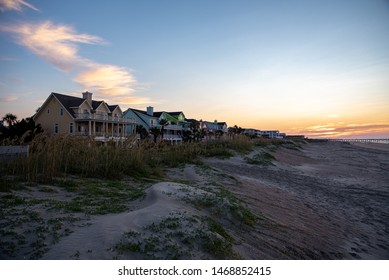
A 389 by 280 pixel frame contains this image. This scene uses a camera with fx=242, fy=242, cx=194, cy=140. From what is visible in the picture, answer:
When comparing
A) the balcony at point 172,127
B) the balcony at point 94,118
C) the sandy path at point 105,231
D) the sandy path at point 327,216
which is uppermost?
the balcony at point 94,118

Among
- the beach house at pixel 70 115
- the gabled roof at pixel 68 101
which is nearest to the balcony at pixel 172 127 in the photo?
the beach house at pixel 70 115

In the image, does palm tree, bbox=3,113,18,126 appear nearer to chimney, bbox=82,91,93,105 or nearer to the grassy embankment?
chimney, bbox=82,91,93,105

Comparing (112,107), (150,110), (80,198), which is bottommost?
(80,198)

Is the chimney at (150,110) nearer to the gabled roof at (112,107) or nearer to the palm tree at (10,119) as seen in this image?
the gabled roof at (112,107)

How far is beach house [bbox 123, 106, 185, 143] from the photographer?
51188 millimetres

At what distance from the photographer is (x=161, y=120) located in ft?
165

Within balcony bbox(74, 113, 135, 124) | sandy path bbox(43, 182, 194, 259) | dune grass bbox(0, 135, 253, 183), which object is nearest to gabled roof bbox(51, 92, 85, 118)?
balcony bbox(74, 113, 135, 124)

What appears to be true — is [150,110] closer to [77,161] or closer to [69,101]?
[69,101]

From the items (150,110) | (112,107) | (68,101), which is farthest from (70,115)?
(150,110)

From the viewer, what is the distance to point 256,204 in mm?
6184

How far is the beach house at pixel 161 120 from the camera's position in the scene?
5119 cm

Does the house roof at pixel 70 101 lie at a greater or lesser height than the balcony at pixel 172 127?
greater
